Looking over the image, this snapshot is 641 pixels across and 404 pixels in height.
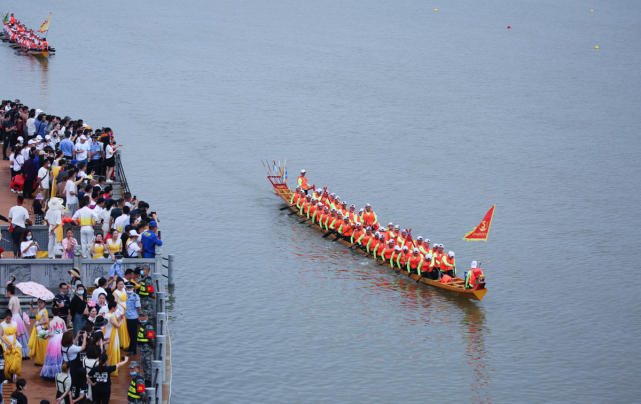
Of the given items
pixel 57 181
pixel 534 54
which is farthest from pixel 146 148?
pixel 534 54

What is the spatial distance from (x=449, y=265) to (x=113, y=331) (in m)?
15.7

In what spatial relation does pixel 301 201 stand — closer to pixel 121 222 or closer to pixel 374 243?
pixel 374 243

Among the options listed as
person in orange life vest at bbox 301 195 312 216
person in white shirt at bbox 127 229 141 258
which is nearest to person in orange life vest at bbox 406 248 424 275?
person in orange life vest at bbox 301 195 312 216

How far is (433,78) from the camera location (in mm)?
73062

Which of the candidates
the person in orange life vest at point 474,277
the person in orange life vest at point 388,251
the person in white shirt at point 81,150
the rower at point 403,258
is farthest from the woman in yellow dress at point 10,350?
the person in orange life vest at point 388,251

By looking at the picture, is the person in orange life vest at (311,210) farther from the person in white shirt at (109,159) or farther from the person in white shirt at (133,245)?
the person in white shirt at (133,245)

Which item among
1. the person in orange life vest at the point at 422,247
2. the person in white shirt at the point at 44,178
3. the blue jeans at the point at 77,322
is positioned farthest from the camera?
the person in orange life vest at the point at 422,247

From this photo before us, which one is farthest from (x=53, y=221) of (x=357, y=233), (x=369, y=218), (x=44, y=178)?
(x=369, y=218)

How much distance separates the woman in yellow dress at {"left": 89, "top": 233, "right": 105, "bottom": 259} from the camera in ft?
61.6

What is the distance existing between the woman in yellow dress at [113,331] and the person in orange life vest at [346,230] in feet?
56.7

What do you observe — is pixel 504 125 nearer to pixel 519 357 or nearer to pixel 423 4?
pixel 519 357

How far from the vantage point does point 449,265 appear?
28562 mm

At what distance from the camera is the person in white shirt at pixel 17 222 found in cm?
1936

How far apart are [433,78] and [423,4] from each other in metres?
60.7
